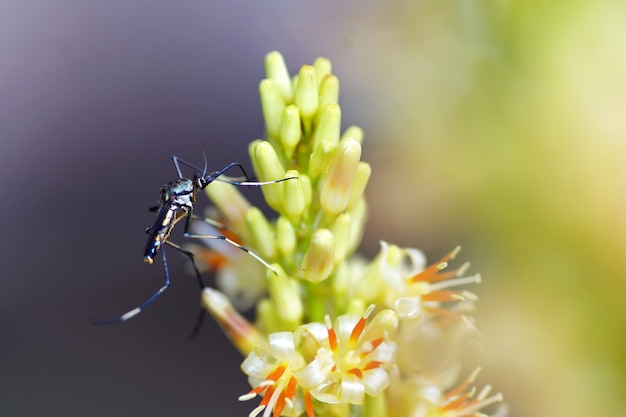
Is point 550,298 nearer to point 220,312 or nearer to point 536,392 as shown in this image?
point 536,392

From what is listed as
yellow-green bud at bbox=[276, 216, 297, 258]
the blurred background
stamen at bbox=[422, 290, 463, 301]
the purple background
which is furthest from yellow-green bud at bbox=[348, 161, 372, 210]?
the purple background

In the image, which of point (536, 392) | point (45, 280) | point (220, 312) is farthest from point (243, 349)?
point (45, 280)

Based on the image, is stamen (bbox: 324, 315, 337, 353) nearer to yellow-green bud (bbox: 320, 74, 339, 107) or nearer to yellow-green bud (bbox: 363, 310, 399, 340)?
yellow-green bud (bbox: 363, 310, 399, 340)

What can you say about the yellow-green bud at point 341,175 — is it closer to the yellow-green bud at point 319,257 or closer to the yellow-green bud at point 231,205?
the yellow-green bud at point 319,257

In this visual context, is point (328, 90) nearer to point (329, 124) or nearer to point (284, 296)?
point (329, 124)

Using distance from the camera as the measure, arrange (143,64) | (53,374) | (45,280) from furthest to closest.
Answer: (143,64) < (45,280) < (53,374)

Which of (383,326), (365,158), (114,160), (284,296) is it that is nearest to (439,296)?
(383,326)
